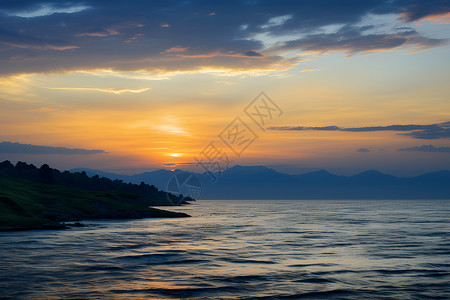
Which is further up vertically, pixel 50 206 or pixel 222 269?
pixel 50 206

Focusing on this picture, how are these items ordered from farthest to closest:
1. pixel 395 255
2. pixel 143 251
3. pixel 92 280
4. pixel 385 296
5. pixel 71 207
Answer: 1. pixel 71 207
2. pixel 143 251
3. pixel 395 255
4. pixel 92 280
5. pixel 385 296

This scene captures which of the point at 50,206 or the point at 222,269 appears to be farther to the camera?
the point at 50,206

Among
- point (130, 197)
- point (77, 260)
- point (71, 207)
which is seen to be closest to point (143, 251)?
point (77, 260)

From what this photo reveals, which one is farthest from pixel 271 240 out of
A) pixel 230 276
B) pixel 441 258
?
pixel 230 276

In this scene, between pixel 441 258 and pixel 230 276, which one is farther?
pixel 441 258

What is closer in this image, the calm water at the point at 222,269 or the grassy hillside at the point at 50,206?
the calm water at the point at 222,269

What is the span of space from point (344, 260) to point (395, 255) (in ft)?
29.0

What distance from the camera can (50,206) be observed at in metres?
113

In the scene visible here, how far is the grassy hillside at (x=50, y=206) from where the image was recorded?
9219 cm

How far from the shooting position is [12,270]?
3903 centimetres

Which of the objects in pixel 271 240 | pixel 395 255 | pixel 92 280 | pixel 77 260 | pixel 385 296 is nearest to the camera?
pixel 385 296

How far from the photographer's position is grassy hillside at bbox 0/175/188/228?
92188 millimetres

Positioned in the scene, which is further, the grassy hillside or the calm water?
the grassy hillside

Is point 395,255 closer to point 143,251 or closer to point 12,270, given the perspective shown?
point 143,251
